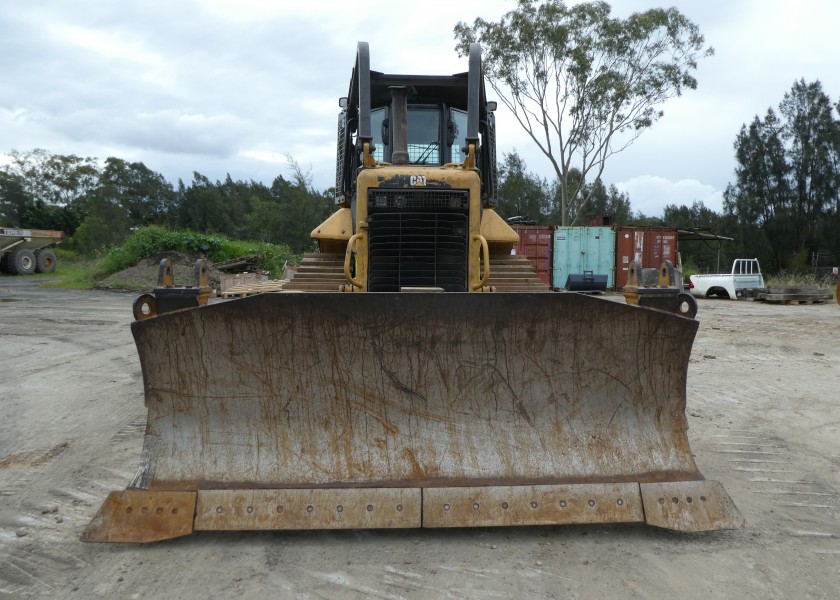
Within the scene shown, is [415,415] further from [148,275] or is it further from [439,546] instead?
[148,275]

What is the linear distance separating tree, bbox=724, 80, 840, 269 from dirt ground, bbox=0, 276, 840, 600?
127ft

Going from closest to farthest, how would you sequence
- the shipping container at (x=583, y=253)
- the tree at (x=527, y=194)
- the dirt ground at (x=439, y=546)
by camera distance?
the dirt ground at (x=439, y=546), the shipping container at (x=583, y=253), the tree at (x=527, y=194)

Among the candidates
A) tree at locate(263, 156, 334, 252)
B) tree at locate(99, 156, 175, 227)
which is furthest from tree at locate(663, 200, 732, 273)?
tree at locate(99, 156, 175, 227)

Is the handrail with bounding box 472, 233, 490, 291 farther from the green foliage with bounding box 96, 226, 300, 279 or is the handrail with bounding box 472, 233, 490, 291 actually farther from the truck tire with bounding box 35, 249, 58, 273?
the truck tire with bounding box 35, 249, 58, 273

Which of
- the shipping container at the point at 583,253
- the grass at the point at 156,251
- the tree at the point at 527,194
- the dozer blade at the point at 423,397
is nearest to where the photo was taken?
the dozer blade at the point at 423,397

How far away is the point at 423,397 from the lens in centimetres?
341

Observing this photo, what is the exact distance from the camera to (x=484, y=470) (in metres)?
3.27

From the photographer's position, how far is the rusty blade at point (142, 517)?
301cm

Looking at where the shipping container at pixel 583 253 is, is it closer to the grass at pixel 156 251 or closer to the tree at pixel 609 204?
the grass at pixel 156 251

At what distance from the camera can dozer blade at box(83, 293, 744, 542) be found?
3248 mm

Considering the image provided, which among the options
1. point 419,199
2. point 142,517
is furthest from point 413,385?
point 419,199

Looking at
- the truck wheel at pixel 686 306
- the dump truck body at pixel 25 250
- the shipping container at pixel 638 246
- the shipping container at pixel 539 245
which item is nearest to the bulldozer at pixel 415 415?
the truck wheel at pixel 686 306

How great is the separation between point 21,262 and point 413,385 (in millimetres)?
32510

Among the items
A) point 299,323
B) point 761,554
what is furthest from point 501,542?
point 299,323
